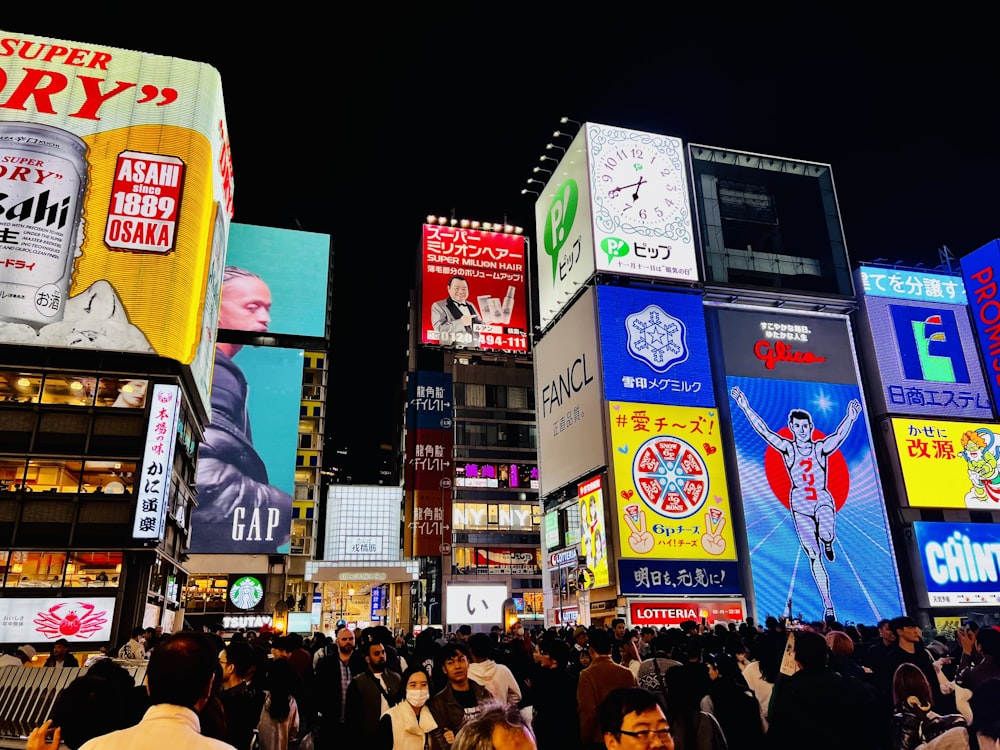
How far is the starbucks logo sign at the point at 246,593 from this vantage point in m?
44.4

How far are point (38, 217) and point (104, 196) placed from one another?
8.48 feet

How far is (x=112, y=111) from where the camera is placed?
3111 centimetres

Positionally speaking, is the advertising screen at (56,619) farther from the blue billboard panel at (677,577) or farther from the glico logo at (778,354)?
the glico logo at (778,354)

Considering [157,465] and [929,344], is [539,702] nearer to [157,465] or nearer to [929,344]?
[157,465]

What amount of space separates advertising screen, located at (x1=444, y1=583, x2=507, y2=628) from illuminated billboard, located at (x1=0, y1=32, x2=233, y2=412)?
1548 cm

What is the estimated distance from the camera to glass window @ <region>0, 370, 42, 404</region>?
28703 mm

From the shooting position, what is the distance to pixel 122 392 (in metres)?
29.4

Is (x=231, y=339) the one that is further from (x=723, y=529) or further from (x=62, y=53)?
(x=723, y=529)

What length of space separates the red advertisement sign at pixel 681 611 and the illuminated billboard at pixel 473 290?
2249 cm

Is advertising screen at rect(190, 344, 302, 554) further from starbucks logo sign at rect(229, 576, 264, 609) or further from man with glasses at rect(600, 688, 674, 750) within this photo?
man with glasses at rect(600, 688, 674, 750)

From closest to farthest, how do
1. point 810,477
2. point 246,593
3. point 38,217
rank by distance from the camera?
point 38,217, point 810,477, point 246,593

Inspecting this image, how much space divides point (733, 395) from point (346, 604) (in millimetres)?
57998

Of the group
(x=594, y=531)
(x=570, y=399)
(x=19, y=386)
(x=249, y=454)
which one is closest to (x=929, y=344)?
(x=570, y=399)

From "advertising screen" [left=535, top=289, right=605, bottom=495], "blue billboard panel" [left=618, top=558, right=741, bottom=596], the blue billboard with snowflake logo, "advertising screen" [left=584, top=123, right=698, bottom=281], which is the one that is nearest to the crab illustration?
"blue billboard panel" [left=618, top=558, right=741, bottom=596]
